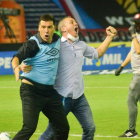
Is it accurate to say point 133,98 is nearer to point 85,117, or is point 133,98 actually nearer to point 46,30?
point 85,117

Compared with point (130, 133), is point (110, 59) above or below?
below

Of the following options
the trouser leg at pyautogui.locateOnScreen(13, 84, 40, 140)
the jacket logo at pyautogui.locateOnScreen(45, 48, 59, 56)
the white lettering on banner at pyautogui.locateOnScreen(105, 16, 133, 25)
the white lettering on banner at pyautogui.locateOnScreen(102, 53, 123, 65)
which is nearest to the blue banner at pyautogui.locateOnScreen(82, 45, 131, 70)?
the white lettering on banner at pyautogui.locateOnScreen(102, 53, 123, 65)

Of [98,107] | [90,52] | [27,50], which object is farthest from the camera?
[98,107]

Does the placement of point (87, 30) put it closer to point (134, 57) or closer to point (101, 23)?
point (101, 23)

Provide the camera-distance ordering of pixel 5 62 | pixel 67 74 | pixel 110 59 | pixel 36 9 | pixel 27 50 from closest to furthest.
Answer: pixel 27 50 → pixel 67 74 → pixel 5 62 → pixel 110 59 → pixel 36 9

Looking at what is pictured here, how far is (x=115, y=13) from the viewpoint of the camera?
34.2 m

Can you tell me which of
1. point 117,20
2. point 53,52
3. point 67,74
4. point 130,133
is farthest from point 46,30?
point 117,20

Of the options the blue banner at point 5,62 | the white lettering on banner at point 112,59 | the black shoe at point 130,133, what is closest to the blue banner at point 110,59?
the white lettering on banner at point 112,59

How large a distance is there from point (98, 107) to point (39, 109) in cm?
618

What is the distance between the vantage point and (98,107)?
13211 mm

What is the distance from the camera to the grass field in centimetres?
1019

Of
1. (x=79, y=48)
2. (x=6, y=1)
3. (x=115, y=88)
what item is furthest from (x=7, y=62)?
(x=79, y=48)

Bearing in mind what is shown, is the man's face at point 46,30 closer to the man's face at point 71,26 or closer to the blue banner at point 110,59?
the man's face at point 71,26

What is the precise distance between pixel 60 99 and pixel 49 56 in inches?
25.6
